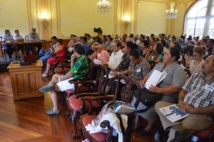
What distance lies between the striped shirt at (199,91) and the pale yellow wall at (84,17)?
7682 millimetres

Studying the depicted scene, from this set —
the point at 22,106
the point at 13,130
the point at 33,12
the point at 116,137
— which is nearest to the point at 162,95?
the point at 116,137

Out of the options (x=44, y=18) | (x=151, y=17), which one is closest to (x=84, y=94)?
(x=44, y=18)

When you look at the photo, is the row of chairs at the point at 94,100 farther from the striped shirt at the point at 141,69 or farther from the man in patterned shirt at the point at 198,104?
the striped shirt at the point at 141,69

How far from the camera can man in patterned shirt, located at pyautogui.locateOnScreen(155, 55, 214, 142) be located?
1.65 meters

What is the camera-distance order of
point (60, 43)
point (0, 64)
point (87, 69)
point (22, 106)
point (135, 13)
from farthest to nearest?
point (135, 13) < point (0, 64) < point (60, 43) < point (22, 106) < point (87, 69)

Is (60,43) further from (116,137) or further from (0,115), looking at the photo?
(116,137)

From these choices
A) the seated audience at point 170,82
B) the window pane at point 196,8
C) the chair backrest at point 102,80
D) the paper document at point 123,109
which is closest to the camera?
the paper document at point 123,109

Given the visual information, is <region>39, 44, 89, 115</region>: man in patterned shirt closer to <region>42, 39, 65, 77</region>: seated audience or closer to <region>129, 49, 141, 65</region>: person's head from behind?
<region>129, 49, 141, 65</region>: person's head from behind

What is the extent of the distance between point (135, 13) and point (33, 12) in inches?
215

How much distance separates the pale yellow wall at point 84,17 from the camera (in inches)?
304

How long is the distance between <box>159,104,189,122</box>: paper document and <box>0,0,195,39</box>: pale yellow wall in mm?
7660

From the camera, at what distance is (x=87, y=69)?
2.74 m

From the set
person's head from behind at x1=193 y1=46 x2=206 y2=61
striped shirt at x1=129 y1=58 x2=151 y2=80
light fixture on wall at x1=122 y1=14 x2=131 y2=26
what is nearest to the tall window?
light fixture on wall at x1=122 y1=14 x2=131 y2=26

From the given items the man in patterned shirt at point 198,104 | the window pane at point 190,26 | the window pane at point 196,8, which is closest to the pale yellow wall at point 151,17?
the window pane at point 190,26
